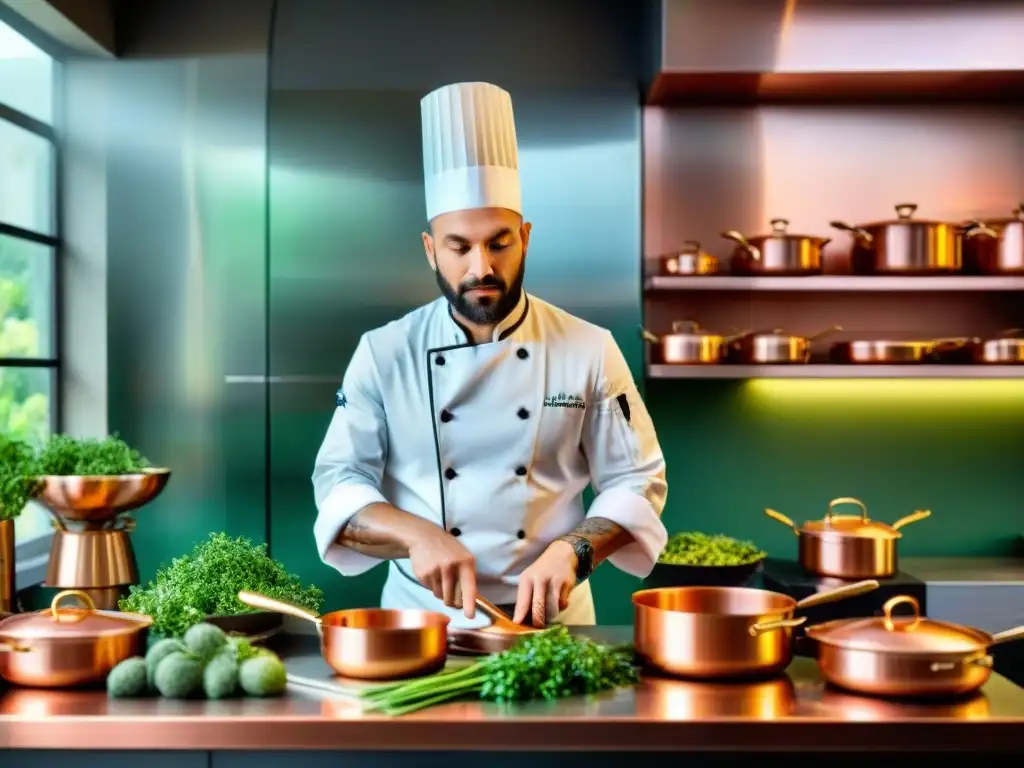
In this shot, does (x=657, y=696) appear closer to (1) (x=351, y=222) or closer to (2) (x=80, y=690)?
(2) (x=80, y=690)

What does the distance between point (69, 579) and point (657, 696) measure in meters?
1.44

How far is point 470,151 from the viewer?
251 cm

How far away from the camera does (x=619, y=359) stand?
2.68 meters

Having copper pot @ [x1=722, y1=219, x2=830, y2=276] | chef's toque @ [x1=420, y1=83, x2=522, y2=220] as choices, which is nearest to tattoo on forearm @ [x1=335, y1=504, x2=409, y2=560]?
chef's toque @ [x1=420, y1=83, x2=522, y2=220]

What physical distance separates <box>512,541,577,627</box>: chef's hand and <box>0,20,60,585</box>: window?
7.66 feet

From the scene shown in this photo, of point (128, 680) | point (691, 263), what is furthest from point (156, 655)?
point (691, 263)

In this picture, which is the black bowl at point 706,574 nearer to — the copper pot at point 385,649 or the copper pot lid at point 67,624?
the copper pot at point 385,649

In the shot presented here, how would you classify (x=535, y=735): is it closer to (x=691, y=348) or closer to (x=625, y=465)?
(x=625, y=465)

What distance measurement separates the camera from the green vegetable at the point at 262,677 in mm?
1661

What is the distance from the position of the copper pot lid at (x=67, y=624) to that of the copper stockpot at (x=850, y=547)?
2.31m

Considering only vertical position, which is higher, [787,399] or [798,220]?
[798,220]

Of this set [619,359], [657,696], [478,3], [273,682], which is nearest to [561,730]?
[657,696]

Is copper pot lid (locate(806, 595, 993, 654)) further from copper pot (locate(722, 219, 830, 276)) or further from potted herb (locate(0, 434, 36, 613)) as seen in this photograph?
copper pot (locate(722, 219, 830, 276))

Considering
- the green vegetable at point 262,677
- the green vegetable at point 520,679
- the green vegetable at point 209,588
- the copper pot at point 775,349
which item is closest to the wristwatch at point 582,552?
the green vegetable at point 520,679
